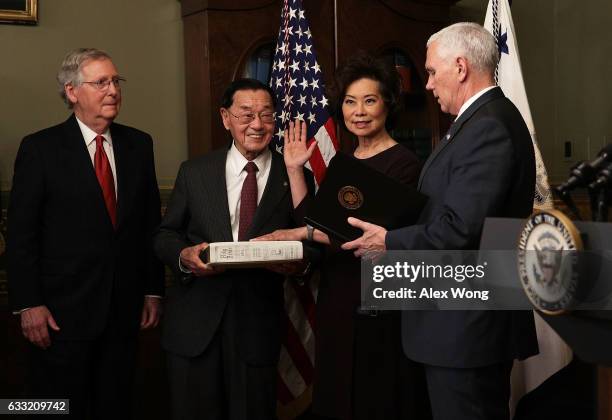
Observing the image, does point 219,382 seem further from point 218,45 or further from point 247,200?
point 218,45

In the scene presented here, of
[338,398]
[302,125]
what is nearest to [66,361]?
[338,398]

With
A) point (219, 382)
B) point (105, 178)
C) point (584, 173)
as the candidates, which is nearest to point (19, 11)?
point (105, 178)

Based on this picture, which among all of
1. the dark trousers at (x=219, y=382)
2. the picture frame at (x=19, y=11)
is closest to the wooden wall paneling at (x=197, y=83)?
the picture frame at (x=19, y=11)

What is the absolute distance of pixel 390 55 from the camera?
13.7 ft

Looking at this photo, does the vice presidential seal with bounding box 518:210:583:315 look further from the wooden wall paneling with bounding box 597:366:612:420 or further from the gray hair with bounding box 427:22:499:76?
the gray hair with bounding box 427:22:499:76

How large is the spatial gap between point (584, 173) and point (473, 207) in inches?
18.3

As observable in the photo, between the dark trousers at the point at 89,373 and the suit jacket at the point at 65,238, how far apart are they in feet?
0.22

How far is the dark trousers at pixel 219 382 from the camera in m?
2.64

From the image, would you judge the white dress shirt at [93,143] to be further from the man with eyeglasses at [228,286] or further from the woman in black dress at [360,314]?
the woman in black dress at [360,314]

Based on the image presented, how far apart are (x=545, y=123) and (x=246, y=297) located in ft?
11.0

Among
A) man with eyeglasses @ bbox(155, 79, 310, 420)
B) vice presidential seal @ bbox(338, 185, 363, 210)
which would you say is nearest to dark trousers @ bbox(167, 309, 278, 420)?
man with eyeglasses @ bbox(155, 79, 310, 420)

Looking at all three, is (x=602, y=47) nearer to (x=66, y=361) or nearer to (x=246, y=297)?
(x=246, y=297)

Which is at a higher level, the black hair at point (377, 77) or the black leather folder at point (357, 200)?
the black hair at point (377, 77)

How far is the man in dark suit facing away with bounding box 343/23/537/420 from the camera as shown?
196 cm
